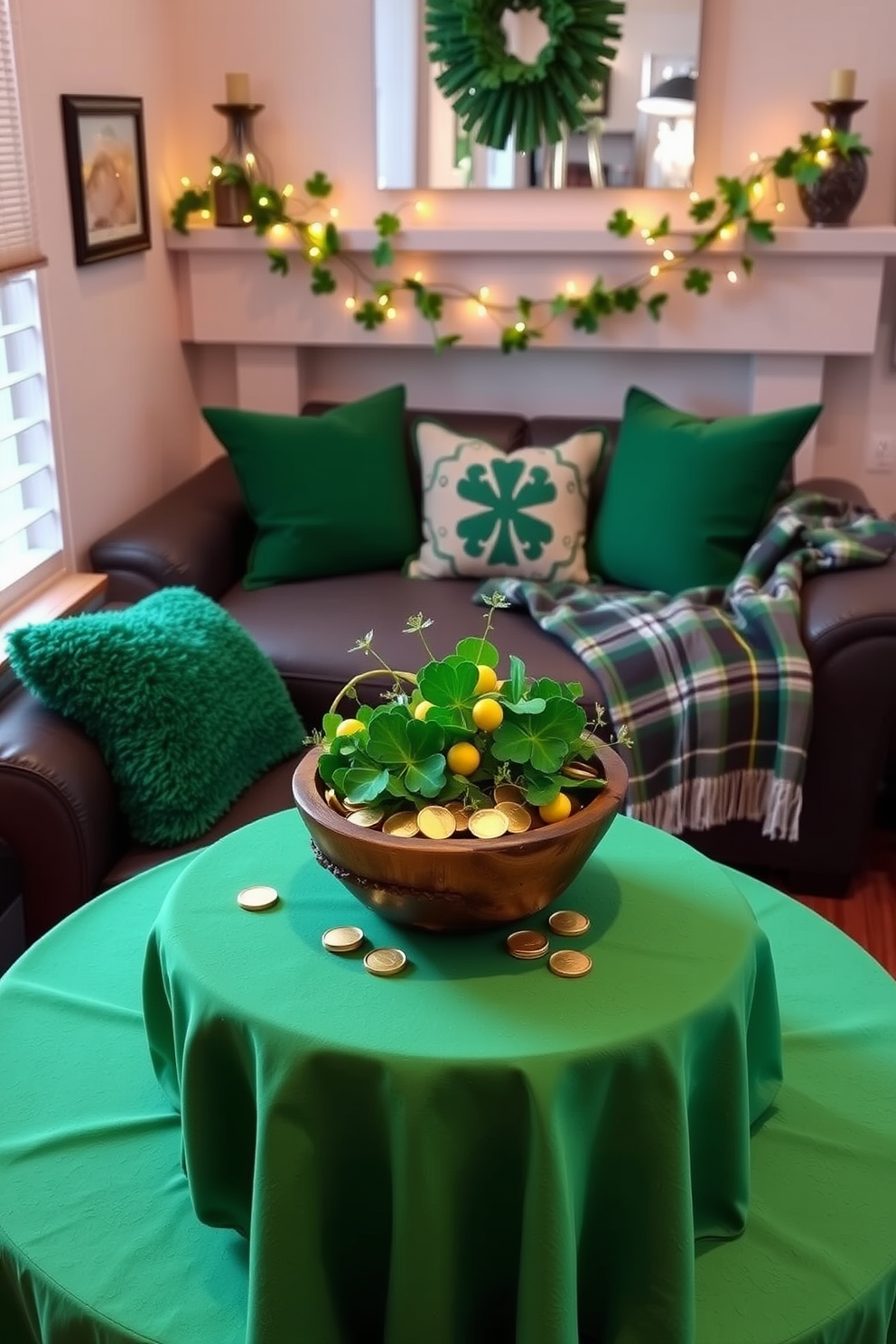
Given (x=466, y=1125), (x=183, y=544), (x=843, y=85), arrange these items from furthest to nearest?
(x=843, y=85) → (x=183, y=544) → (x=466, y=1125)

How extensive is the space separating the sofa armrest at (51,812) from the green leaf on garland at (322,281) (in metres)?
1.71

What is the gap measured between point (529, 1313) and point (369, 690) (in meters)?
1.50

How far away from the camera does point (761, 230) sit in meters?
3.10

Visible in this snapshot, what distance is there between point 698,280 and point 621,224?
0.77 ft

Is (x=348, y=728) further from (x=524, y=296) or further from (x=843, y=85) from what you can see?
(x=843, y=85)

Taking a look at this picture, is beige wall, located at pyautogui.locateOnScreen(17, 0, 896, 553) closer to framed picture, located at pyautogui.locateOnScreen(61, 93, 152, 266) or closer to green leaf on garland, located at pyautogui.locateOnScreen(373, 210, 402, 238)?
framed picture, located at pyautogui.locateOnScreen(61, 93, 152, 266)

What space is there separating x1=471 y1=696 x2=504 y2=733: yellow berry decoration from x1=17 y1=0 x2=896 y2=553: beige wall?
1.70 m

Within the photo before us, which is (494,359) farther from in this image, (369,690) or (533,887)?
(533,887)

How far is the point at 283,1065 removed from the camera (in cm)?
126

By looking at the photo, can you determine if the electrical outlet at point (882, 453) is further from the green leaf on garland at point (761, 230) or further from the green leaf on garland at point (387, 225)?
the green leaf on garland at point (387, 225)

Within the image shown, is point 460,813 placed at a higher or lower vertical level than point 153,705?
higher

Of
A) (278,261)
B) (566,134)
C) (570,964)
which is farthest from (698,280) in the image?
(570,964)

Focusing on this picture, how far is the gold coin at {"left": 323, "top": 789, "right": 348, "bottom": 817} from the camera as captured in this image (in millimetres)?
1417

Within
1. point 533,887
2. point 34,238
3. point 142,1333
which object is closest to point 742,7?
point 34,238
